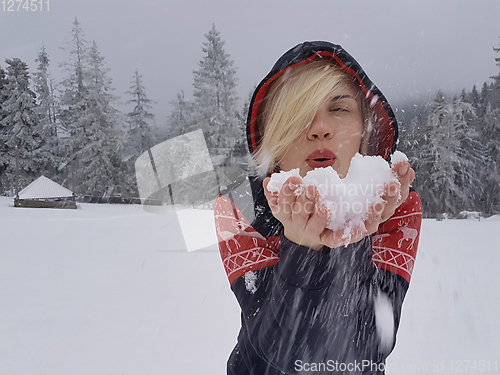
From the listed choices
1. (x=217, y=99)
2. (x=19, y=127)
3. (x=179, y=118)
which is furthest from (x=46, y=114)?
(x=217, y=99)

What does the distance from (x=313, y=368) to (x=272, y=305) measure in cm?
29

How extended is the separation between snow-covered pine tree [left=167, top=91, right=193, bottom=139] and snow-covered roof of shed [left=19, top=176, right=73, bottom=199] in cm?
1029

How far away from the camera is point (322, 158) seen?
119 cm

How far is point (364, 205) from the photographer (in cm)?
79

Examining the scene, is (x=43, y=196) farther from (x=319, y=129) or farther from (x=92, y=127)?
(x=319, y=129)

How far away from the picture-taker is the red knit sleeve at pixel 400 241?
125cm

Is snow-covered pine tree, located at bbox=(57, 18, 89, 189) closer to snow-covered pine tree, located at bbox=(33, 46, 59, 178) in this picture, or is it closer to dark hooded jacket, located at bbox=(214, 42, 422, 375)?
snow-covered pine tree, located at bbox=(33, 46, 59, 178)

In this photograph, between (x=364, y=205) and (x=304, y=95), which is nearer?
(x=364, y=205)

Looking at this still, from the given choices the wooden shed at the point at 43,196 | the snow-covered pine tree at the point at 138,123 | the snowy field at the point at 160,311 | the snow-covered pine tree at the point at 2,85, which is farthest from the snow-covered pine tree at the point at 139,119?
the snowy field at the point at 160,311

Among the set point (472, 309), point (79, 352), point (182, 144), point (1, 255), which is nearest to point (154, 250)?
point (1, 255)

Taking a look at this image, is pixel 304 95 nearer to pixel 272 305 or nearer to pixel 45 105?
pixel 272 305

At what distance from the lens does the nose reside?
1.17 metres

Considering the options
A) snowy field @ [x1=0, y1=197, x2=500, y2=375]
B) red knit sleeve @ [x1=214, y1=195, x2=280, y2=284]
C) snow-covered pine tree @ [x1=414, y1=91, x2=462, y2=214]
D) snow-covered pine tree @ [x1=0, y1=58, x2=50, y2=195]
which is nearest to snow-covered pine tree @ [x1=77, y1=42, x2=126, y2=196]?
snow-covered pine tree @ [x1=0, y1=58, x2=50, y2=195]

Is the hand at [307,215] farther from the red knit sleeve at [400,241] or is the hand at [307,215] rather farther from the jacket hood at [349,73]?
the jacket hood at [349,73]
